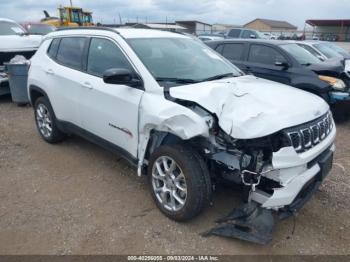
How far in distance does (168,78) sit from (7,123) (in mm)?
4655

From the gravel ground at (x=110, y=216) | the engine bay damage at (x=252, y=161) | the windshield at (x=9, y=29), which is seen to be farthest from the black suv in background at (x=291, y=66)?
the windshield at (x=9, y=29)

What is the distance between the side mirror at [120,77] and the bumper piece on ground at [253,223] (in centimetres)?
162

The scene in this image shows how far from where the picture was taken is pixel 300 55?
7461 mm

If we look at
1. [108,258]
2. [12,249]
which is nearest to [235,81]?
[108,258]

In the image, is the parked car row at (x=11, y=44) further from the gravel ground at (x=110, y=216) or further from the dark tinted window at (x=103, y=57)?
the dark tinted window at (x=103, y=57)

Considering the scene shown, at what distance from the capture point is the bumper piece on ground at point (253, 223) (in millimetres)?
2877

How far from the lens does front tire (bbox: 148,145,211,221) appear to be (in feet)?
9.96

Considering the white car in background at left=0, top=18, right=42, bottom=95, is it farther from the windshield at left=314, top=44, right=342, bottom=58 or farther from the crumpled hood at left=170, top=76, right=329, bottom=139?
the windshield at left=314, top=44, right=342, bottom=58

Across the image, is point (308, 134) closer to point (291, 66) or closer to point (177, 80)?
point (177, 80)

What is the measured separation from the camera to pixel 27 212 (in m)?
3.56

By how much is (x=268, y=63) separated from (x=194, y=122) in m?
5.01

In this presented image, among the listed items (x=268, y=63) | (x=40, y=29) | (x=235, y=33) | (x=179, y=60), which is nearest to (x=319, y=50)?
(x=268, y=63)

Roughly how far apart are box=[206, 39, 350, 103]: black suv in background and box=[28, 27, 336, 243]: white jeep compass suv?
10.0ft

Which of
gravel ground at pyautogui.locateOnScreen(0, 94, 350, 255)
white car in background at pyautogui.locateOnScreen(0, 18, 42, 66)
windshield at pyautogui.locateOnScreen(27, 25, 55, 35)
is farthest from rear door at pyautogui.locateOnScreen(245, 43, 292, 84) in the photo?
windshield at pyautogui.locateOnScreen(27, 25, 55, 35)
